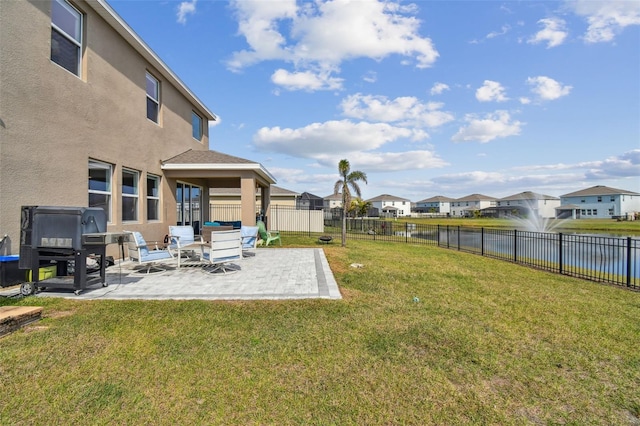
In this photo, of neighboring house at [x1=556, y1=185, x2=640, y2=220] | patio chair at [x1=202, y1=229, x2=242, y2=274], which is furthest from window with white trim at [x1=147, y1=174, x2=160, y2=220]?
neighboring house at [x1=556, y1=185, x2=640, y2=220]

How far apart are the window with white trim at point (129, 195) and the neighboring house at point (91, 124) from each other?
35 mm

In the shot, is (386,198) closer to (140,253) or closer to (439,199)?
(439,199)

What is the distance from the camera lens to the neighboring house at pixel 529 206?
27.3 metres

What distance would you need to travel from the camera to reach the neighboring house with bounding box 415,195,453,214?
105 metres

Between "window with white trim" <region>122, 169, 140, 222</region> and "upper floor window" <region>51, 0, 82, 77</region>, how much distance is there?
3.33m

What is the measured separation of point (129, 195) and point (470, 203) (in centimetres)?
10506

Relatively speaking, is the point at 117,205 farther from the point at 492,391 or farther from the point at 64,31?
the point at 492,391

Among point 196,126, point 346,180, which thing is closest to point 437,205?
point 346,180

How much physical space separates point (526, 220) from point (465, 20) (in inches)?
895

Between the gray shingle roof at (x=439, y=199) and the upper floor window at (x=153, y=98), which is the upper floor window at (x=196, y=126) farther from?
the gray shingle roof at (x=439, y=199)

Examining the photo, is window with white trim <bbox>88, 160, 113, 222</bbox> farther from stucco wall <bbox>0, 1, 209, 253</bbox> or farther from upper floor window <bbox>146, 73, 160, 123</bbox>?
upper floor window <bbox>146, 73, 160, 123</bbox>

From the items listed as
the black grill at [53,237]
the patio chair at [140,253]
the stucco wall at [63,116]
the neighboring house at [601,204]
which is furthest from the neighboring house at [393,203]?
the black grill at [53,237]

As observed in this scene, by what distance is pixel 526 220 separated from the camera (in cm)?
2786

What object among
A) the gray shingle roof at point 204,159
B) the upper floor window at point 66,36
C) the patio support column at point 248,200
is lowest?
the patio support column at point 248,200
